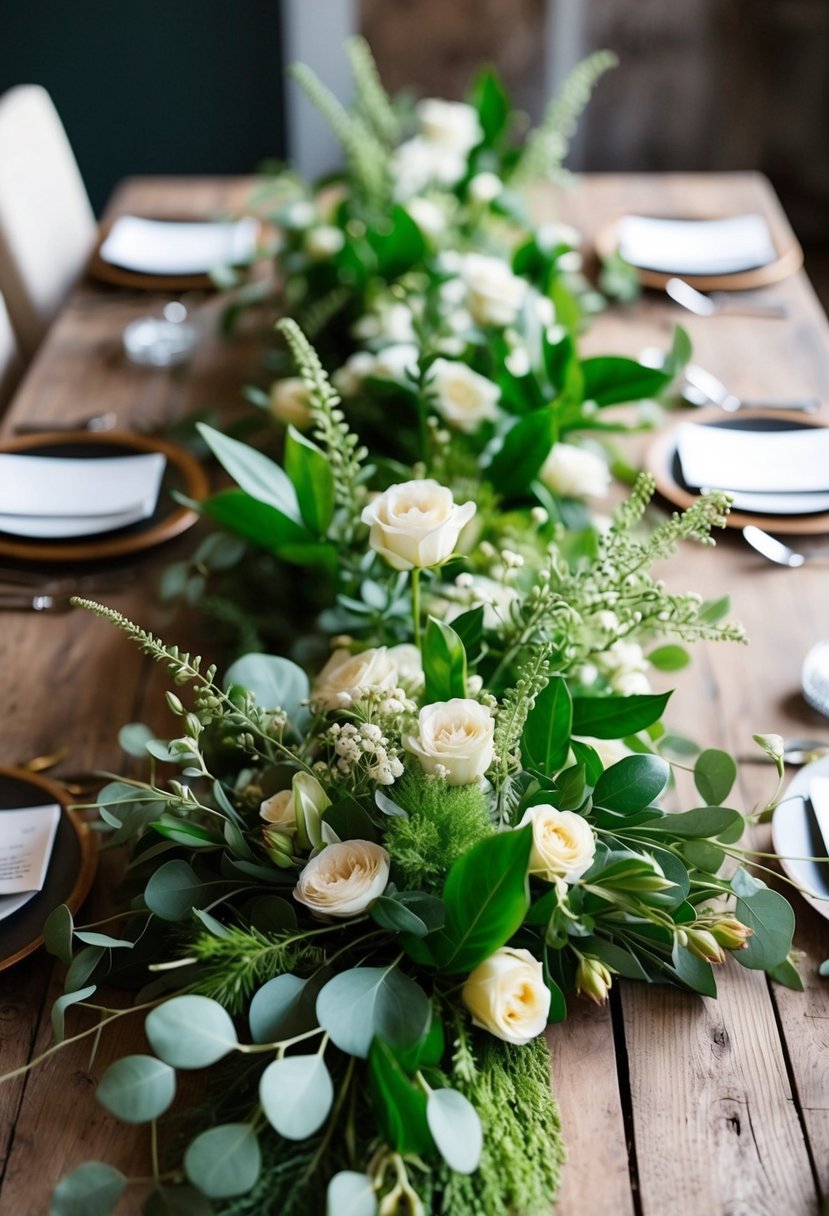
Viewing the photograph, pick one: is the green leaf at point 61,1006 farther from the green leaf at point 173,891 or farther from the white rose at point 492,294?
the white rose at point 492,294

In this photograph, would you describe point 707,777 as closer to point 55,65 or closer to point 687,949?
point 687,949

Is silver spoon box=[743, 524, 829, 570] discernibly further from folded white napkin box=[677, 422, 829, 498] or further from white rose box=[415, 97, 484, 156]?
white rose box=[415, 97, 484, 156]

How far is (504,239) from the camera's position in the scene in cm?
217

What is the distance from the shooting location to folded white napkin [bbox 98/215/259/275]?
224cm

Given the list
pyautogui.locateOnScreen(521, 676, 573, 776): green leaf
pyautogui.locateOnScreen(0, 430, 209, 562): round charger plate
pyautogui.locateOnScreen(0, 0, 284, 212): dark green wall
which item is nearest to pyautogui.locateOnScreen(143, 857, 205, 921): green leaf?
pyautogui.locateOnScreen(521, 676, 573, 776): green leaf

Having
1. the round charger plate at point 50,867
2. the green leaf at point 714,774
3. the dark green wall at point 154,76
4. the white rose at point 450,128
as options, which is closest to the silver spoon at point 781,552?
the green leaf at point 714,774

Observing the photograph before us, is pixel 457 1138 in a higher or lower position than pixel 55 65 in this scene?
higher

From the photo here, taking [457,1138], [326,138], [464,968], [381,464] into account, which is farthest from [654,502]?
[326,138]

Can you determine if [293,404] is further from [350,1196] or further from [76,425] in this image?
[350,1196]

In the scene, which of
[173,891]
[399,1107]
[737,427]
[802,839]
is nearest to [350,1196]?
[399,1107]

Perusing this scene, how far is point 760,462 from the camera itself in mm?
1612

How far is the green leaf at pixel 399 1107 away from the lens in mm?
771

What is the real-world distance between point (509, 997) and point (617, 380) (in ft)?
2.98

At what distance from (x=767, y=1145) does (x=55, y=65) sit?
3700mm
